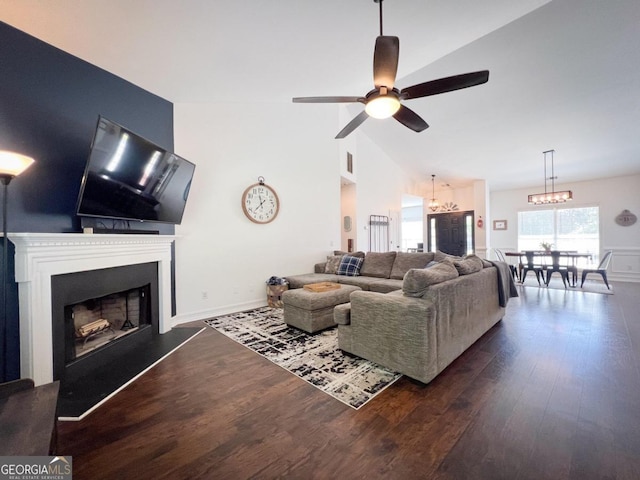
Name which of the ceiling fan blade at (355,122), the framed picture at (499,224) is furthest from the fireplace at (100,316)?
the framed picture at (499,224)

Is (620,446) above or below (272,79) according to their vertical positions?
below

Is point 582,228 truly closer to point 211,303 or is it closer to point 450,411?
point 450,411

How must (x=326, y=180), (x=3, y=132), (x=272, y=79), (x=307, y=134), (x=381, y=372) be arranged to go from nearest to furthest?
1. (x=3, y=132)
2. (x=381, y=372)
3. (x=272, y=79)
4. (x=307, y=134)
5. (x=326, y=180)

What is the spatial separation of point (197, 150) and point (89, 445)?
3527 millimetres

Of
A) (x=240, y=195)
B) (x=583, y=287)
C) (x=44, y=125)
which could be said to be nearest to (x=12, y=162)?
(x=44, y=125)

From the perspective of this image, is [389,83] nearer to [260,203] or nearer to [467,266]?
[467,266]

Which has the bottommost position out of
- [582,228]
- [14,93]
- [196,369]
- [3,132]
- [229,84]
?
[196,369]

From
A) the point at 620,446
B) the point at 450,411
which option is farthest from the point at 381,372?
the point at 620,446

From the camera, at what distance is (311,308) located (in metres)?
3.21

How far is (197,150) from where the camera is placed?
13.0 ft

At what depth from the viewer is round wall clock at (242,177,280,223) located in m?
4.48

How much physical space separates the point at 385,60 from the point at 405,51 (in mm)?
1514

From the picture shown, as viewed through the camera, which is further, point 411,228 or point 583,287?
point 411,228

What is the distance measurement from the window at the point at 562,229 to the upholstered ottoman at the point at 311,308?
790cm
